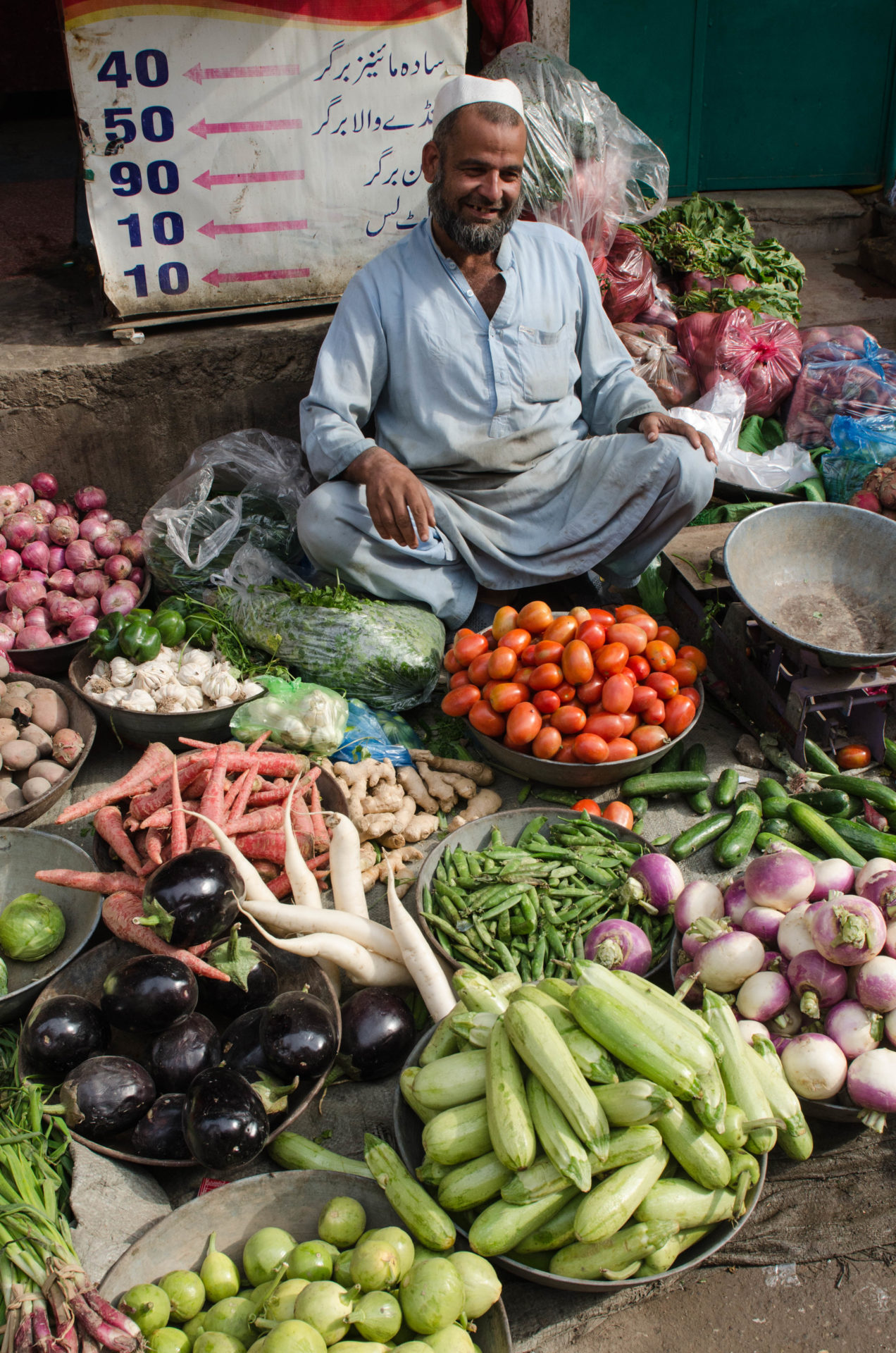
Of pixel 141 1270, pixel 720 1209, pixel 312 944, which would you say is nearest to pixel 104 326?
pixel 312 944

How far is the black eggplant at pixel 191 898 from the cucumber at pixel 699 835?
1.51 meters

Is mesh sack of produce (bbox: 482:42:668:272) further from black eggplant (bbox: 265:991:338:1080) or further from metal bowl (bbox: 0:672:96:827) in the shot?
black eggplant (bbox: 265:991:338:1080)

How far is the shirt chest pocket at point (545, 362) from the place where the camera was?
4.12 meters

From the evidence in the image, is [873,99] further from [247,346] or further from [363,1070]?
[363,1070]

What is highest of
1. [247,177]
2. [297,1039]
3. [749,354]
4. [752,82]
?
[752,82]

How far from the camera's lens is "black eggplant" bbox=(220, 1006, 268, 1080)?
7.51 ft

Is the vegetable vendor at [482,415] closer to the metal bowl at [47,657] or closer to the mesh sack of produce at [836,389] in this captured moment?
the metal bowl at [47,657]

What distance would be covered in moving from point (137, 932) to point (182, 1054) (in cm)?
42

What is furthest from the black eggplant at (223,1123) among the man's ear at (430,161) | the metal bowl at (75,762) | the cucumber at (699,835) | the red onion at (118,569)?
the man's ear at (430,161)

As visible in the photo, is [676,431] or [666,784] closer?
[666,784]

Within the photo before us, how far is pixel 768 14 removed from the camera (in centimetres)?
721

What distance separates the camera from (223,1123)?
2.05 m

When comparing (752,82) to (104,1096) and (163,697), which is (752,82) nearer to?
(163,697)

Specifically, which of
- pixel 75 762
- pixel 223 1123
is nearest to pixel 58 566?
pixel 75 762
